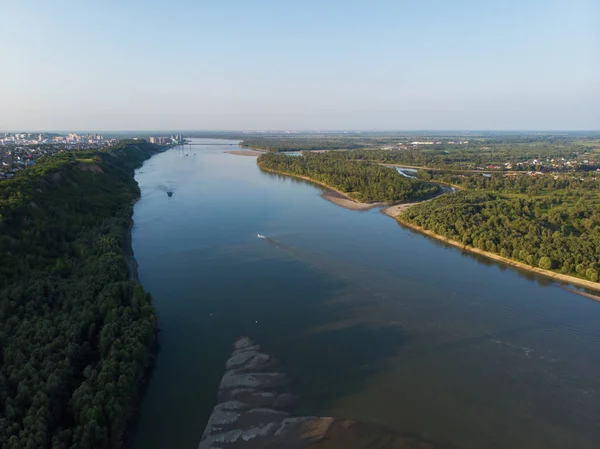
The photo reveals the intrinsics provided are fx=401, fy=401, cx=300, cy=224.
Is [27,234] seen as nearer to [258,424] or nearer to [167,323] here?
[167,323]

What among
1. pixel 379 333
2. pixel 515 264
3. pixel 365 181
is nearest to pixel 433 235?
pixel 515 264

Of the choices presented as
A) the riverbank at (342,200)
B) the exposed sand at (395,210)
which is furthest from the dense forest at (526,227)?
the riverbank at (342,200)

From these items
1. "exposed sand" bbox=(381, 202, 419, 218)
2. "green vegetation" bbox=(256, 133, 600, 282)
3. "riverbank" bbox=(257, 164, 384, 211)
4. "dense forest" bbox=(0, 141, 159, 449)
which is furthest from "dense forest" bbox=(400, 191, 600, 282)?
"dense forest" bbox=(0, 141, 159, 449)

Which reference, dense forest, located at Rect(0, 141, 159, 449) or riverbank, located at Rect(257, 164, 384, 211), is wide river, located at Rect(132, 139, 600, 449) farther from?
riverbank, located at Rect(257, 164, 384, 211)

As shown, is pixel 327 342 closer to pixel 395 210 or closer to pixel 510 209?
pixel 510 209

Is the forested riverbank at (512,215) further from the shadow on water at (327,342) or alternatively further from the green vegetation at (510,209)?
the shadow on water at (327,342)
